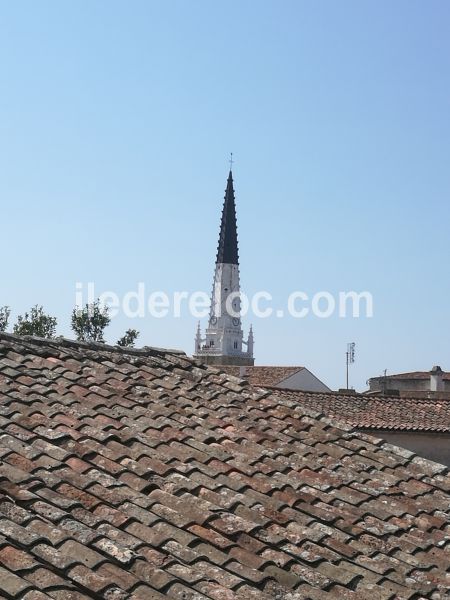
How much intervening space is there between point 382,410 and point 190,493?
76.0 ft

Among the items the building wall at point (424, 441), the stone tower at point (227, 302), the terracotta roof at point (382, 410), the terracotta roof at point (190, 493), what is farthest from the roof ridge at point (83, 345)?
the stone tower at point (227, 302)

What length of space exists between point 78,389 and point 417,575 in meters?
2.95

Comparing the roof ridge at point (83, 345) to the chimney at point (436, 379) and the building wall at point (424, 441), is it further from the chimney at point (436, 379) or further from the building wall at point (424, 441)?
the chimney at point (436, 379)

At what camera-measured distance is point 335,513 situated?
5.80 m

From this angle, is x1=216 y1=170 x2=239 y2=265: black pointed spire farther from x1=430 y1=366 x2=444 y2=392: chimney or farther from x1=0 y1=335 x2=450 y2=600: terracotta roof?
x1=0 y1=335 x2=450 y2=600: terracotta roof

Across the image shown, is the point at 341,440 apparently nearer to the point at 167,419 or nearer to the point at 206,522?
the point at 167,419

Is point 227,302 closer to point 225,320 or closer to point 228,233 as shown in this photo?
point 225,320

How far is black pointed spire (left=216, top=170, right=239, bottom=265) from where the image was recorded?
115075 millimetres

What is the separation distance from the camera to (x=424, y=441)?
25.5 metres

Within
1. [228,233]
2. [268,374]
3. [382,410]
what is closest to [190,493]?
[382,410]

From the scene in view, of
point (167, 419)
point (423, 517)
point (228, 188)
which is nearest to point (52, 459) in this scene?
point (167, 419)

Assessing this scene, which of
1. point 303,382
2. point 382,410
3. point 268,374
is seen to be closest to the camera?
point 382,410

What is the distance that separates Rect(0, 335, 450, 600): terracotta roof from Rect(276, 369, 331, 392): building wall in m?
39.3

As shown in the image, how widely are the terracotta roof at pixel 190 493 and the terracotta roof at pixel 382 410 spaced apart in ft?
59.4
